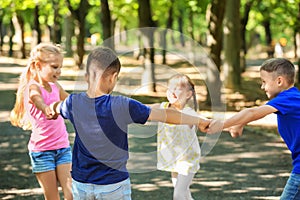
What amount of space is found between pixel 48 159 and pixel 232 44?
55.8 feet

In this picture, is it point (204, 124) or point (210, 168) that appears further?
point (210, 168)

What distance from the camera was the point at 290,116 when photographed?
4.90 meters

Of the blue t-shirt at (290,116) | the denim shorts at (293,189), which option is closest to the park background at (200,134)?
the blue t-shirt at (290,116)

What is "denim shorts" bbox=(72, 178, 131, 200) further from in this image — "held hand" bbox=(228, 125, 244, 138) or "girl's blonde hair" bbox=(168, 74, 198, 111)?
"girl's blonde hair" bbox=(168, 74, 198, 111)

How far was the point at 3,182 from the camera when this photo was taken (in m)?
9.22

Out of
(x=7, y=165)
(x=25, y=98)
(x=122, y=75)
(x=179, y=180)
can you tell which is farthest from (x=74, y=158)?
(x=7, y=165)

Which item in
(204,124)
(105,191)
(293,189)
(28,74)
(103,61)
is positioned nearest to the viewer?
(103,61)

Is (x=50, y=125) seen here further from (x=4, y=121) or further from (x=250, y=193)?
(x=4, y=121)

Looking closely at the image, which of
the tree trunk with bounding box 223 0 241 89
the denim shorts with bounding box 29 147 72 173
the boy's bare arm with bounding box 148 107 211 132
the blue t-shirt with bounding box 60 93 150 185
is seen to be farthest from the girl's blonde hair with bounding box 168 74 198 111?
the tree trunk with bounding box 223 0 241 89

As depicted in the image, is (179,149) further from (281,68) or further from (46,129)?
(281,68)

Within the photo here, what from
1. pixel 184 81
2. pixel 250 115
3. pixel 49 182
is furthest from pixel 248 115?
pixel 49 182

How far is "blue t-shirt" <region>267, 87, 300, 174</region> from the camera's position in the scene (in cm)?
484

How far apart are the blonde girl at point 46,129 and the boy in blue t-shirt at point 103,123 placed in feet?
3.96

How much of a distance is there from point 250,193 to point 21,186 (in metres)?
3.16
